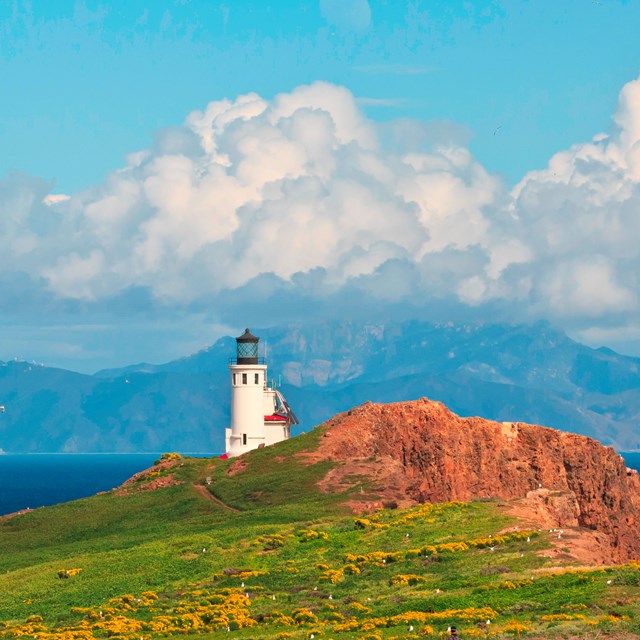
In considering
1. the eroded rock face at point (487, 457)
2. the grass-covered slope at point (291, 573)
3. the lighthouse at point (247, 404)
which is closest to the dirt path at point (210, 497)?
the grass-covered slope at point (291, 573)

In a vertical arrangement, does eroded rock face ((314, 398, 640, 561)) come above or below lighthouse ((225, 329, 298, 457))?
below

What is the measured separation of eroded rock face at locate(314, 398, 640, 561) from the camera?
99438 mm

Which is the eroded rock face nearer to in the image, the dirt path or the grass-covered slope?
the grass-covered slope

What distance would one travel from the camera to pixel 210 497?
9875 cm

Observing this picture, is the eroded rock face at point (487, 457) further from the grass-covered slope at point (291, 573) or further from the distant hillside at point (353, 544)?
the grass-covered slope at point (291, 573)

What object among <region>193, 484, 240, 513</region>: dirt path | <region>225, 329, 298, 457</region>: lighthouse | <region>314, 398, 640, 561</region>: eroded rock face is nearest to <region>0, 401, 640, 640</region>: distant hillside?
<region>314, 398, 640, 561</region>: eroded rock face

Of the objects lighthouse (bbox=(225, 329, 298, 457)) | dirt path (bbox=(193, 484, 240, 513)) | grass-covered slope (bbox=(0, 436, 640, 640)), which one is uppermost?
lighthouse (bbox=(225, 329, 298, 457))

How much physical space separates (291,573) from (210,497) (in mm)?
33587

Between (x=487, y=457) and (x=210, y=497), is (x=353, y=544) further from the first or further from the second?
(x=487, y=457)

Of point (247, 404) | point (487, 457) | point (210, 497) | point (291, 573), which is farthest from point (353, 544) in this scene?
point (247, 404)

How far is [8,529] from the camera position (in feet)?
321

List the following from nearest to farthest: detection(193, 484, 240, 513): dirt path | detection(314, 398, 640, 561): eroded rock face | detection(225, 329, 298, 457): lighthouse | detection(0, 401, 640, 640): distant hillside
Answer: detection(0, 401, 640, 640): distant hillside, detection(193, 484, 240, 513): dirt path, detection(314, 398, 640, 561): eroded rock face, detection(225, 329, 298, 457): lighthouse

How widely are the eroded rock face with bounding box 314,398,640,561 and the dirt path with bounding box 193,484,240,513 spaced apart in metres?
7.95

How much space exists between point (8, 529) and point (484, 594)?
52554mm
